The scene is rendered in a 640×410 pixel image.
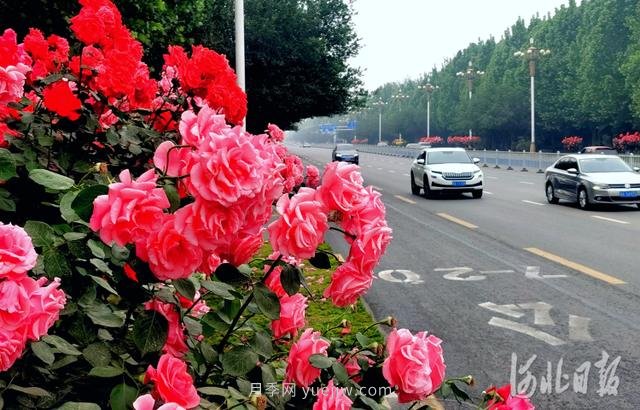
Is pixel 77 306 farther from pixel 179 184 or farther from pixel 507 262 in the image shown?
pixel 507 262

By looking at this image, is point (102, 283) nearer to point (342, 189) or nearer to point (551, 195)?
point (342, 189)

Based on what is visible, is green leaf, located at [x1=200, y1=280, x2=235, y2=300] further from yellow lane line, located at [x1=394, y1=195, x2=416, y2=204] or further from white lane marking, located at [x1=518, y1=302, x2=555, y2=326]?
yellow lane line, located at [x1=394, y1=195, x2=416, y2=204]

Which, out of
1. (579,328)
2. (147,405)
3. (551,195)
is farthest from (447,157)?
(147,405)

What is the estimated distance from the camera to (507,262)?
11.9 m

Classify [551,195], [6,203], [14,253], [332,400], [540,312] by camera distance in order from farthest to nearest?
[551,195], [540,312], [6,203], [332,400], [14,253]

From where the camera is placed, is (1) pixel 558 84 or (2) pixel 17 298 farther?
(1) pixel 558 84

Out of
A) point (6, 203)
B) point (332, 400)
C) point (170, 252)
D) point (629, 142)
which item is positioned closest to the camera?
point (170, 252)

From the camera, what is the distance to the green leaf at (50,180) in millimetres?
2281

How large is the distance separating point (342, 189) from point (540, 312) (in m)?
6.85

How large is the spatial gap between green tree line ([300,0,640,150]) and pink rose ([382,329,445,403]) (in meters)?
58.9

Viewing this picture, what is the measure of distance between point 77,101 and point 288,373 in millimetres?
1784

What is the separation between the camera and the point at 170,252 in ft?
5.96

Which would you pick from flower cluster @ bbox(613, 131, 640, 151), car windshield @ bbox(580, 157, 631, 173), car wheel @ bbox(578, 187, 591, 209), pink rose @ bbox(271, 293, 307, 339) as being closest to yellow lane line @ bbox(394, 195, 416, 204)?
car wheel @ bbox(578, 187, 591, 209)

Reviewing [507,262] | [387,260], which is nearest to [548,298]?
[507,262]
